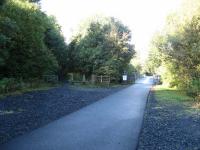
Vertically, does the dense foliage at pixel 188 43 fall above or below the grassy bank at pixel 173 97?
→ above

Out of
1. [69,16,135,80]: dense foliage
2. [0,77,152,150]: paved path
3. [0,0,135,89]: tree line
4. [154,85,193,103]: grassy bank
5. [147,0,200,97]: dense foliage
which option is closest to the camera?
[0,77,152,150]: paved path

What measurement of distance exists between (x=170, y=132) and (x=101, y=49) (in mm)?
39572

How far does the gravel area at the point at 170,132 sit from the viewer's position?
9211mm

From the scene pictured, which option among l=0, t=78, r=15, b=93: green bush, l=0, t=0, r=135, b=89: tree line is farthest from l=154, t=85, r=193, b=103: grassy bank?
l=0, t=0, r=135, b=89: tree line

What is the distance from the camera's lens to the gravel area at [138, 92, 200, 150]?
30.2 feet

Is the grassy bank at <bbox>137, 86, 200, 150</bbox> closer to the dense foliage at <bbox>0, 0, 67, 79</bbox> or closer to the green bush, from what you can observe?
the green bush

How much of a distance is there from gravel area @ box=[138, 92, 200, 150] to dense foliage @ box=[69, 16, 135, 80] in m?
34.7

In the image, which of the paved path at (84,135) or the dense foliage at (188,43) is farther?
the dense foliage at (188,43)

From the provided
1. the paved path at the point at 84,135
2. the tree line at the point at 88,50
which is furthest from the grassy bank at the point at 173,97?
the tree line at the point at 88,50

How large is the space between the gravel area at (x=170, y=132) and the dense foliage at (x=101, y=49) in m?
34.7

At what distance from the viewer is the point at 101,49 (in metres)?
50.4

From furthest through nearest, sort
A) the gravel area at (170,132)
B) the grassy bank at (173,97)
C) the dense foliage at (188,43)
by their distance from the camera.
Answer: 1. the dense foliage at (188,43)
2. the grassy bank at (173,97)
3. the gravel area at (170,132)

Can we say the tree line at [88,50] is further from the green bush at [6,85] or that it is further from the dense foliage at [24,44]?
the green bush at [6,85]

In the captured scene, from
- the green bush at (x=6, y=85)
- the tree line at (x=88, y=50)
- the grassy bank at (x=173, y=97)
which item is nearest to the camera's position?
the grassy bank at (x=173, y=97)
